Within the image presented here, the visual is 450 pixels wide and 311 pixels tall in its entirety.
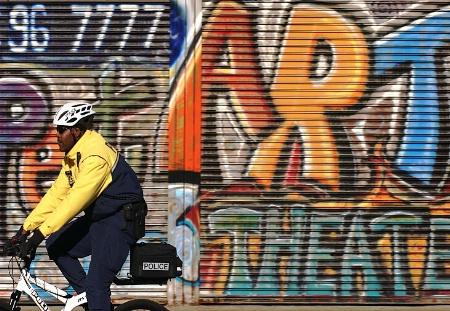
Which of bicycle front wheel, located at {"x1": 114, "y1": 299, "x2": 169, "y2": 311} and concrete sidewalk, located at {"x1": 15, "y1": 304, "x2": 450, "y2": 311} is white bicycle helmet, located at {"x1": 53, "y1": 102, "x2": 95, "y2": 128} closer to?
bicycle front wheel, located at {"x1": 114, "y1": 299, "x2": 169, "y2": 311}

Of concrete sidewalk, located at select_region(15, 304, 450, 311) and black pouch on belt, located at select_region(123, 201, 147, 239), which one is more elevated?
black pouch on belt, located at select_region(123, 201, 147, 239)

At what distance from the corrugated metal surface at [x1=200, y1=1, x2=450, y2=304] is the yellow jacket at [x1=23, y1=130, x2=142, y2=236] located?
2640mm

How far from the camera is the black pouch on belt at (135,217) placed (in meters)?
6.21

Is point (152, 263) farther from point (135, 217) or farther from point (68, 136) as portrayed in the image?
point (68, 136)

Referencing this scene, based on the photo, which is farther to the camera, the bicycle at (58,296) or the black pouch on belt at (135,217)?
the bicycle at (58,296)

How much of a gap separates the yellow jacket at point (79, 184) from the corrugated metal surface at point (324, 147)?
8.66 ft

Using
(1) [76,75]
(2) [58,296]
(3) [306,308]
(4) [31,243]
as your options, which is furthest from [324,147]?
(4) [31,243]

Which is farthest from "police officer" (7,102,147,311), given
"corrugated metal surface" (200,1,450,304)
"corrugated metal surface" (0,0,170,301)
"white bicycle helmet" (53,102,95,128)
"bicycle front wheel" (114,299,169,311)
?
"corrugated metal surface" (200,1,450,304)

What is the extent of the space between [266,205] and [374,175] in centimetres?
109

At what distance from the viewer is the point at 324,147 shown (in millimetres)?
8945

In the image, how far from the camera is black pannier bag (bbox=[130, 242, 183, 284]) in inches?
247

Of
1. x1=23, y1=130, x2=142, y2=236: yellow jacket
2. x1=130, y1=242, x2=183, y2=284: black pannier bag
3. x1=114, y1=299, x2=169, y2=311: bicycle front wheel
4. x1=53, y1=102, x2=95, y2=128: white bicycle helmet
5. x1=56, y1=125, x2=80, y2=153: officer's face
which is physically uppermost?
x1=53, y1=102, x2=95, y2=128: white bicycle helmet

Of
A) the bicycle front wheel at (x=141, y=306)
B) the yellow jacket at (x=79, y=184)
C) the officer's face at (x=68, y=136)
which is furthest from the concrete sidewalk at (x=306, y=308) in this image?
the officer's face at (x=68, y=136)

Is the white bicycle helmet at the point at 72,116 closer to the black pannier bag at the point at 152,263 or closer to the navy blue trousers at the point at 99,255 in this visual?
the navy blue trousers at the point at 99,255
